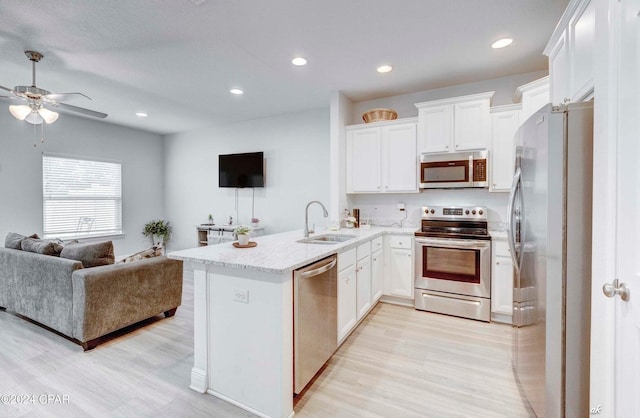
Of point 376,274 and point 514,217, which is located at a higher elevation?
point 514,217

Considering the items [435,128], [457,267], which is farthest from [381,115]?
[457,267]

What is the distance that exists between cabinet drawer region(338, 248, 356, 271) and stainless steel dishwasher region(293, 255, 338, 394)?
117mm

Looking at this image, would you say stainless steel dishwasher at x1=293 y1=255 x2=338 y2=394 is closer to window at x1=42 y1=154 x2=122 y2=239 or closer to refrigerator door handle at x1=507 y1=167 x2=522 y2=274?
refrigerator door handle at x1=507 y1=167 x2=522 y2=274

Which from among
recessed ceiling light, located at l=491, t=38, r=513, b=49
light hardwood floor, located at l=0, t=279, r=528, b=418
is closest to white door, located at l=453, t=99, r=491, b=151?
recessed ceiling light, located at l=491, t=38, r=513, b=49

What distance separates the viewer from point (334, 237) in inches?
121

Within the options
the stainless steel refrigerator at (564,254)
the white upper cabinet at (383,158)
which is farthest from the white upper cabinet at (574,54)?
the white upper cabinet at (383,158)

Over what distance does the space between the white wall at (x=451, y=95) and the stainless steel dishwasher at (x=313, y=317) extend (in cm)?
282

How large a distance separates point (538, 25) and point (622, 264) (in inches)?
89.1

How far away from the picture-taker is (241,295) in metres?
1.74

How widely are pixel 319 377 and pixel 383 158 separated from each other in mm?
2689

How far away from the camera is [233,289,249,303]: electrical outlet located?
1.72m

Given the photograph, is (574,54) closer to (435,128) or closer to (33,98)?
(435,128)

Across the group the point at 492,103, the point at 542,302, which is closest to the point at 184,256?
the point at 542,302

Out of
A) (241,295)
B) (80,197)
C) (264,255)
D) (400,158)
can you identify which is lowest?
(241,295)
